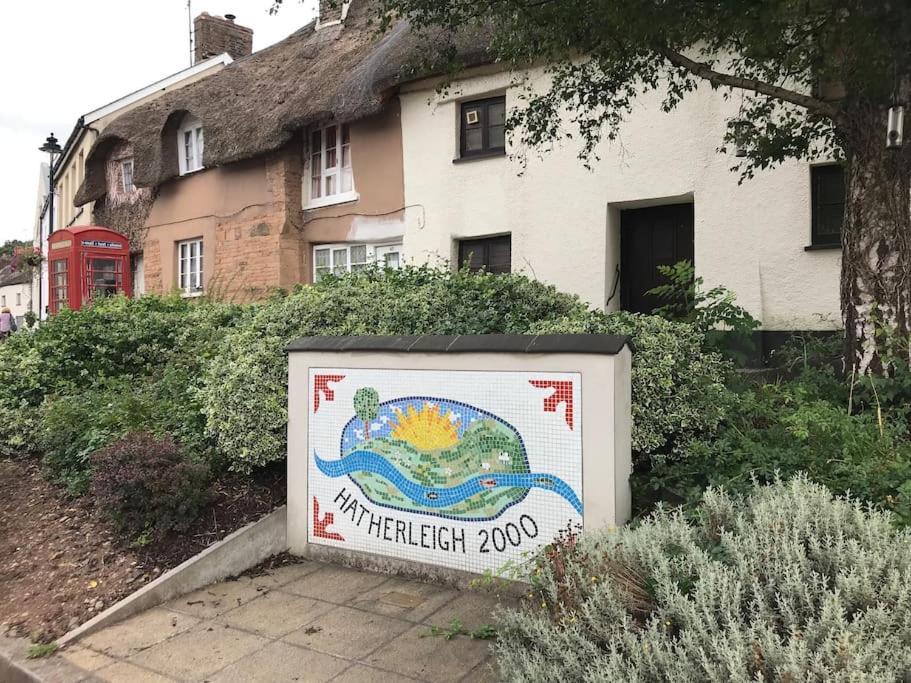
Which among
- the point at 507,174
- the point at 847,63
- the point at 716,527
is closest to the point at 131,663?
the point at 716,527

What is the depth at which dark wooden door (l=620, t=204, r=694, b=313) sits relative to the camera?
10406mm

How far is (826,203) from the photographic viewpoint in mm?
8945

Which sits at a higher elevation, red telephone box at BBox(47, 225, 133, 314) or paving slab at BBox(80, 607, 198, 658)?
red telephone box at BBox(47, 225, 133, 314)

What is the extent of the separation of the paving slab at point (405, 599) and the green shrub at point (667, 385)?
5.00 feet

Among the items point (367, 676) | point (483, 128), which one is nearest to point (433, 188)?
point (483, 128)

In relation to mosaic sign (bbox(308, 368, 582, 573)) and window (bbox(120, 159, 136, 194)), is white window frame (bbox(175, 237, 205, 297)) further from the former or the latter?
mosaic sign (bbox(308, 368, 582, 573))

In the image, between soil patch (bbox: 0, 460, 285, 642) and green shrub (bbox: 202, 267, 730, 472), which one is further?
green shrub (bbox: 202, 267, 730, 472)

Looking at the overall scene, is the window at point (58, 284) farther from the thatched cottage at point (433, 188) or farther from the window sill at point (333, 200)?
the window sill at point (333, 200)

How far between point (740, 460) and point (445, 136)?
30.2ft

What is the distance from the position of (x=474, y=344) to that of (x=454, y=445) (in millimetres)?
651

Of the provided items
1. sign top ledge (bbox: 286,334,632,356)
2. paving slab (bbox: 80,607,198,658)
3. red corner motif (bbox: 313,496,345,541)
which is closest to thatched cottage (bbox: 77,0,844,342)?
sign top ledge (bbox: 286,334,632,356)

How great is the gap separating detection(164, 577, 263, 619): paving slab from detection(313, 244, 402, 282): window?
8.65 meters

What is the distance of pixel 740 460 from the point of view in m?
4.11

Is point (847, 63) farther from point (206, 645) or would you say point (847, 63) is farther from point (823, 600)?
point (206, 645)
